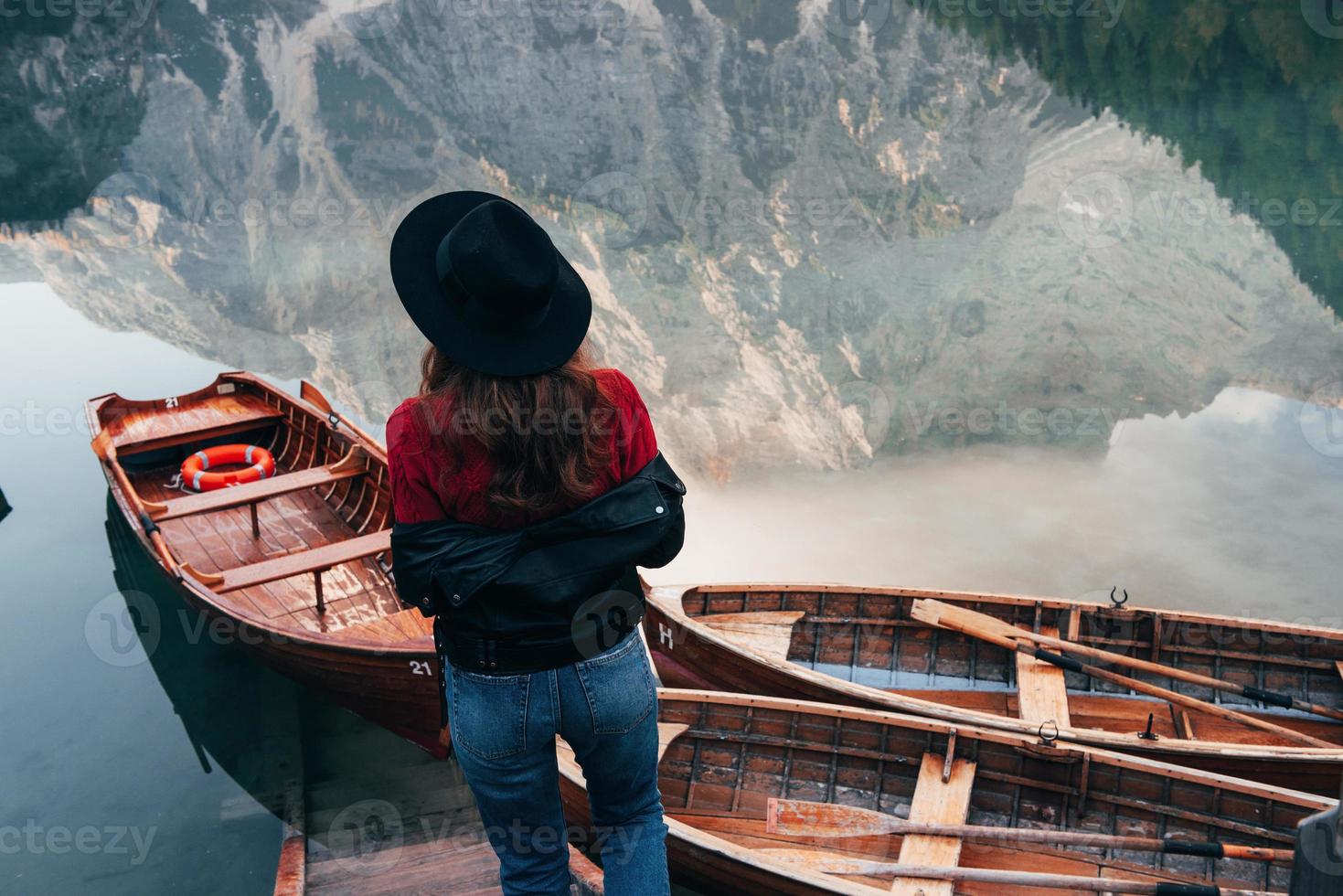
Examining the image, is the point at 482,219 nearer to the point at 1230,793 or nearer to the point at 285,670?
the point at 1230,793

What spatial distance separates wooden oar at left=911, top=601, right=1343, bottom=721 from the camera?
19.6ft

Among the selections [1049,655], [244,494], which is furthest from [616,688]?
[244,494]

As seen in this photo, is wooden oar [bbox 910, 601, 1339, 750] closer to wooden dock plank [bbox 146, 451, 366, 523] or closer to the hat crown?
wooden dock plank [bbox 146, 451, 366, 523]

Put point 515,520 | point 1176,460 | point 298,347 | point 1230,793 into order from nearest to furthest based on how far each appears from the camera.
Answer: point 515,520 → point 1230,793 → point 1176,460 → point 298,347

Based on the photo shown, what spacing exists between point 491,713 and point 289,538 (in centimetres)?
670

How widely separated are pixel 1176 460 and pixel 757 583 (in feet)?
22.4

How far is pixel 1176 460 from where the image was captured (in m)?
11.8

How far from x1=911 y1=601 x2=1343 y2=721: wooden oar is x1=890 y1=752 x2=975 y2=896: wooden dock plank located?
126cm

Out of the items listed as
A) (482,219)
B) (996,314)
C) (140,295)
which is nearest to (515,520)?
(482,219)

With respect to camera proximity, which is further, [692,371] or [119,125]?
[119,125]

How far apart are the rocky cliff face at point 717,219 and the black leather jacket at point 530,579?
7344 mm

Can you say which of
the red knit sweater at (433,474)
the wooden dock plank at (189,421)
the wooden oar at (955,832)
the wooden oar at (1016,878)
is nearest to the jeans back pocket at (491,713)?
the red knit sweater at (433,474)

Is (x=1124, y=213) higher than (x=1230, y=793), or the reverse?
(x=1124, y=213)

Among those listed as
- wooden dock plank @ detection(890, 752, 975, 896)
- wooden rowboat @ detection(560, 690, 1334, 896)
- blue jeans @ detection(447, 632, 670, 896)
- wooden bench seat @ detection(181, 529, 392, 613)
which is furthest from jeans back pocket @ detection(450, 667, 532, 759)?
wooden bench seat @ detection(181, 529, 392, 613)
